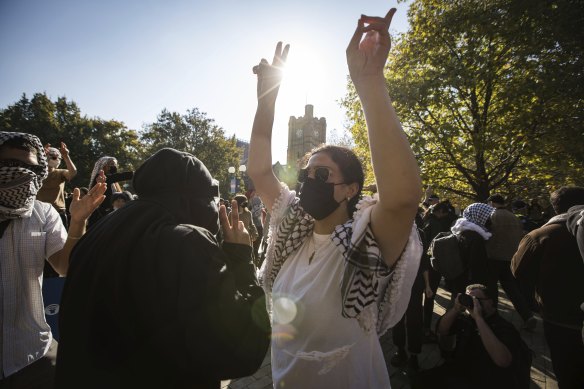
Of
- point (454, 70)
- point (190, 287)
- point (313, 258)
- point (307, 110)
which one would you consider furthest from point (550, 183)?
point (307, 110)

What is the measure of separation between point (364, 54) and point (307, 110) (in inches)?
2679

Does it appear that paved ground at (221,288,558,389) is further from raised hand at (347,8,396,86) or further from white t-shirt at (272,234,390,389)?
raised hand at (347,8,396,86)

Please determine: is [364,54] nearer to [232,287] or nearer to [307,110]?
[232,287]

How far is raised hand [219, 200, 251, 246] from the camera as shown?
163 cm

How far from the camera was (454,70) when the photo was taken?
884cm

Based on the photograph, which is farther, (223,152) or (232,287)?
(223,152)

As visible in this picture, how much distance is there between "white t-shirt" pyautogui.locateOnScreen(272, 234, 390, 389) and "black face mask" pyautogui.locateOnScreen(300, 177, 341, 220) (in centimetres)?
25

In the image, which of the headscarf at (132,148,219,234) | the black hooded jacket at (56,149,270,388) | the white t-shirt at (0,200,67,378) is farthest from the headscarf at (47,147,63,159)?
the black hooded jacket at (56,149,270,388)

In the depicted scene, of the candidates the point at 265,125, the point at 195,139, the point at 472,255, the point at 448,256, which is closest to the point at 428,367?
the point at 448,256

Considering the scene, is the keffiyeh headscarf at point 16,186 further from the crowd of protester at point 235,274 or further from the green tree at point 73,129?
the green tree at point 73,129

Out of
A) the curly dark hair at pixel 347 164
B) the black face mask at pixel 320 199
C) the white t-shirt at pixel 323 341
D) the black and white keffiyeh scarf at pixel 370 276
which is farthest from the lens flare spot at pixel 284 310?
the curly dark hair at pixel 347 164

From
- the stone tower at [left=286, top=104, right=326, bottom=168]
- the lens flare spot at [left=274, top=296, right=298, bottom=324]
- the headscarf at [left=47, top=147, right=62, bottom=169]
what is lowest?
the lens flare spot at [left=274, top=296, right=298, bottom=324]

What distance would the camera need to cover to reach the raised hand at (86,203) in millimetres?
2014

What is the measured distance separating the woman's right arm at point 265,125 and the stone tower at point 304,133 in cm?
6391
